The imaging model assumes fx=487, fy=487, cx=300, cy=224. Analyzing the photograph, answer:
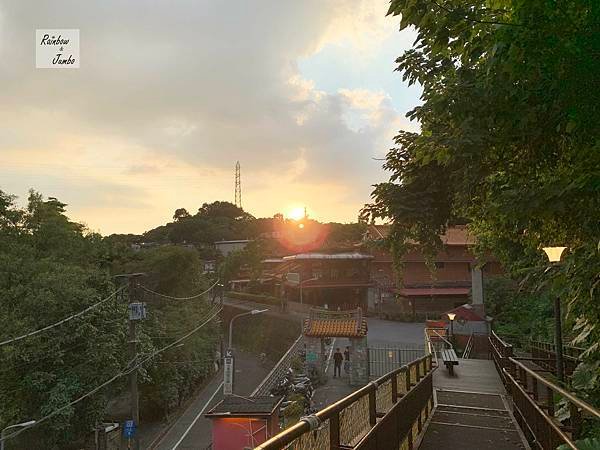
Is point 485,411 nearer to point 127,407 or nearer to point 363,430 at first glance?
point 363,430

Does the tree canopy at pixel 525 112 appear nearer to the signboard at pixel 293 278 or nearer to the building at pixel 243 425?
the building at pixel 243 425

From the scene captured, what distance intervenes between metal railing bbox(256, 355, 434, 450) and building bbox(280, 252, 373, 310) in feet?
113

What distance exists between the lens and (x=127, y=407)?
29062 mm

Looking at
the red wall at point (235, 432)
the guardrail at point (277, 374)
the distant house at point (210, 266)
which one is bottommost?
the guardrail at point (277, 374)

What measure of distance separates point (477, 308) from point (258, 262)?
3135cm

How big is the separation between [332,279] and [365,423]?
126ft

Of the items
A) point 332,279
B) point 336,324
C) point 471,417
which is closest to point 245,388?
point 336,324

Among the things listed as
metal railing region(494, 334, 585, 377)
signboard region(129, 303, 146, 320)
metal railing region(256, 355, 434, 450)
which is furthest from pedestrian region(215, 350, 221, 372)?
metal railing region(256, 355, 434, 450)

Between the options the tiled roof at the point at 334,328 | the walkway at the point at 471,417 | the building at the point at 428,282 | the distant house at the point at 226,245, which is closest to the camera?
the walkway at the point at 471,417

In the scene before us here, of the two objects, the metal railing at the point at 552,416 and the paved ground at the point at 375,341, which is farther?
the paved ground at the point at 375,341

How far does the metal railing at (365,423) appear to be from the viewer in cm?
246

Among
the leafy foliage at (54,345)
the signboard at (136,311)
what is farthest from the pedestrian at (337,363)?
the signboard at (136,311)

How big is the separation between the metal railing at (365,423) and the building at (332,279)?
34379 mm

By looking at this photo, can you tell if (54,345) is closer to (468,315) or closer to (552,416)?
(468,315)
